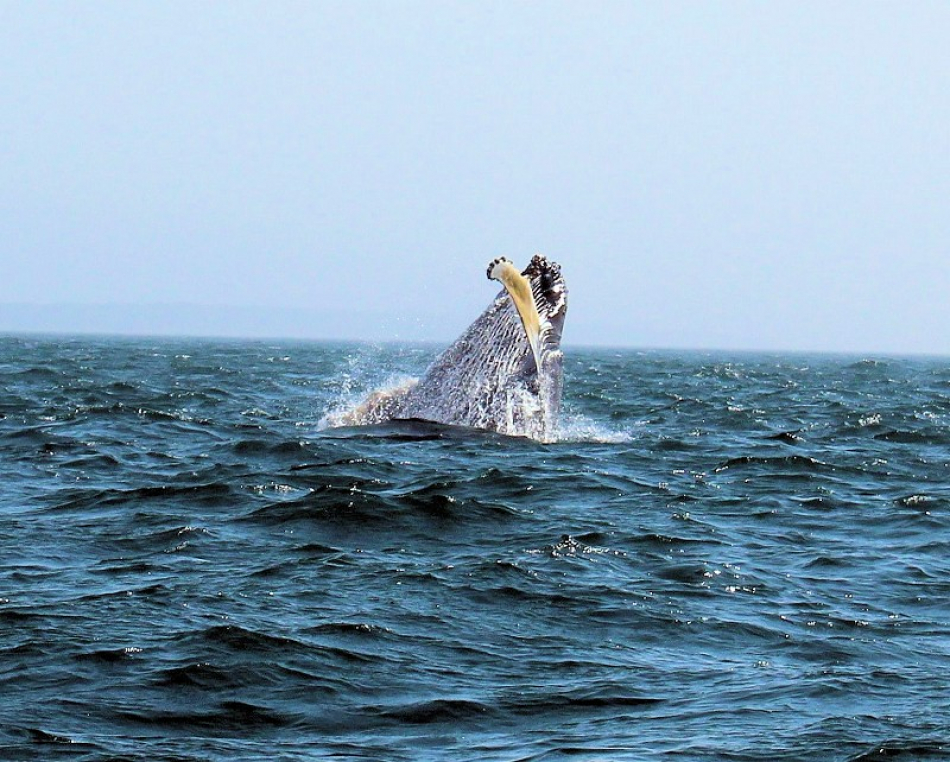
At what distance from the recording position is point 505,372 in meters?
17.4

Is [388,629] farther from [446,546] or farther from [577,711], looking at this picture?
[446,546]

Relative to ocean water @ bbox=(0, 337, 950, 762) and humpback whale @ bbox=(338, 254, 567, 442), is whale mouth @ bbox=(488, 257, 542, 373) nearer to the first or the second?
humpback whale @ bbox=(338, 254, 567, 442)

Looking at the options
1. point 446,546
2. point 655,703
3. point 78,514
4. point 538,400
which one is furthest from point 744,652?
point 538,400

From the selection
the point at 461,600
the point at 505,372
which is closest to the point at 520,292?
the point at 505,372

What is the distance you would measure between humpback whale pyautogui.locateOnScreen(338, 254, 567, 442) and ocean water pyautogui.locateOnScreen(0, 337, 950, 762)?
373 millimetres

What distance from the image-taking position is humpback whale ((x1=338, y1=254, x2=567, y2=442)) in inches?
658

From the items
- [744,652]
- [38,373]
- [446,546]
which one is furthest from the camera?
[38,373]

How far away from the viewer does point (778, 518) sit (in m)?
14.9

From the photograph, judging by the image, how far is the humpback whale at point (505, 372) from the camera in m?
16.7

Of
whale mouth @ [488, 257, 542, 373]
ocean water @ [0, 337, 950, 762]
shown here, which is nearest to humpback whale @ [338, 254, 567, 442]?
whale mouth @ [488, 257, 542, 373]

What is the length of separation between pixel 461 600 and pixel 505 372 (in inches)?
288

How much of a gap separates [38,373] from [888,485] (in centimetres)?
2635

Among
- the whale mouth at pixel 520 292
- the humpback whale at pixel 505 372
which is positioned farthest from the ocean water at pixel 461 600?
the whale mouth at pixel 520 292

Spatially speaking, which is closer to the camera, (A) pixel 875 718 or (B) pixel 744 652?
(A) pixel 875 718
